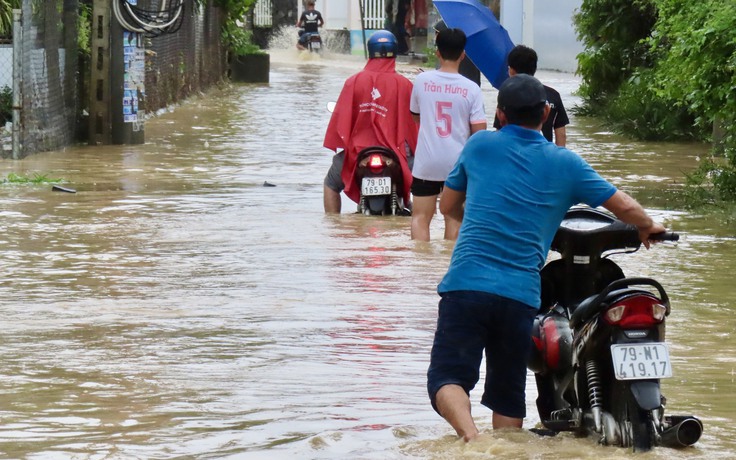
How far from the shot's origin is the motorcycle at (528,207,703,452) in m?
5.82

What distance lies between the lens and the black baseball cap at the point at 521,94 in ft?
19.6

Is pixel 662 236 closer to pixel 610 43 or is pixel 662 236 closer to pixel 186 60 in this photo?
pixel 610 43

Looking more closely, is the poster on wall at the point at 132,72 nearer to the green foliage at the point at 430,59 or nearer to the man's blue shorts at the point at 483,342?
the man's blue shorts at the point at 483,342

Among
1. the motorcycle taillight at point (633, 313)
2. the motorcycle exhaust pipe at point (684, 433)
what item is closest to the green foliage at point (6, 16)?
the motorcycle taillight at point (633, 313)

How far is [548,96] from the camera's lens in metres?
10.9

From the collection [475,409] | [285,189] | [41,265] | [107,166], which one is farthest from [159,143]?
[475,409]

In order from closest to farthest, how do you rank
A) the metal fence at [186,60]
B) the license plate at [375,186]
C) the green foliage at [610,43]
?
the license plate at [375,186] < the green foliage at [610,43] < the metal fence at [186,60]

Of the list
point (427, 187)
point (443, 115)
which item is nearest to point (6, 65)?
point (427, 187)

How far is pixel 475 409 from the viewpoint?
683 centimetres

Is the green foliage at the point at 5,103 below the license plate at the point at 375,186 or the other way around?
the other way around

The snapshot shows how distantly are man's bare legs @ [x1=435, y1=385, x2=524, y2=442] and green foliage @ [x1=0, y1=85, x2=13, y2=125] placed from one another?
546 inches

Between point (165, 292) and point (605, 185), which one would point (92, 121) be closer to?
point (165, 292)

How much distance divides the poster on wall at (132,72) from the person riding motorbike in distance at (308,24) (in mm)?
28887

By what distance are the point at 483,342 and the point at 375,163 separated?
7.07 m
